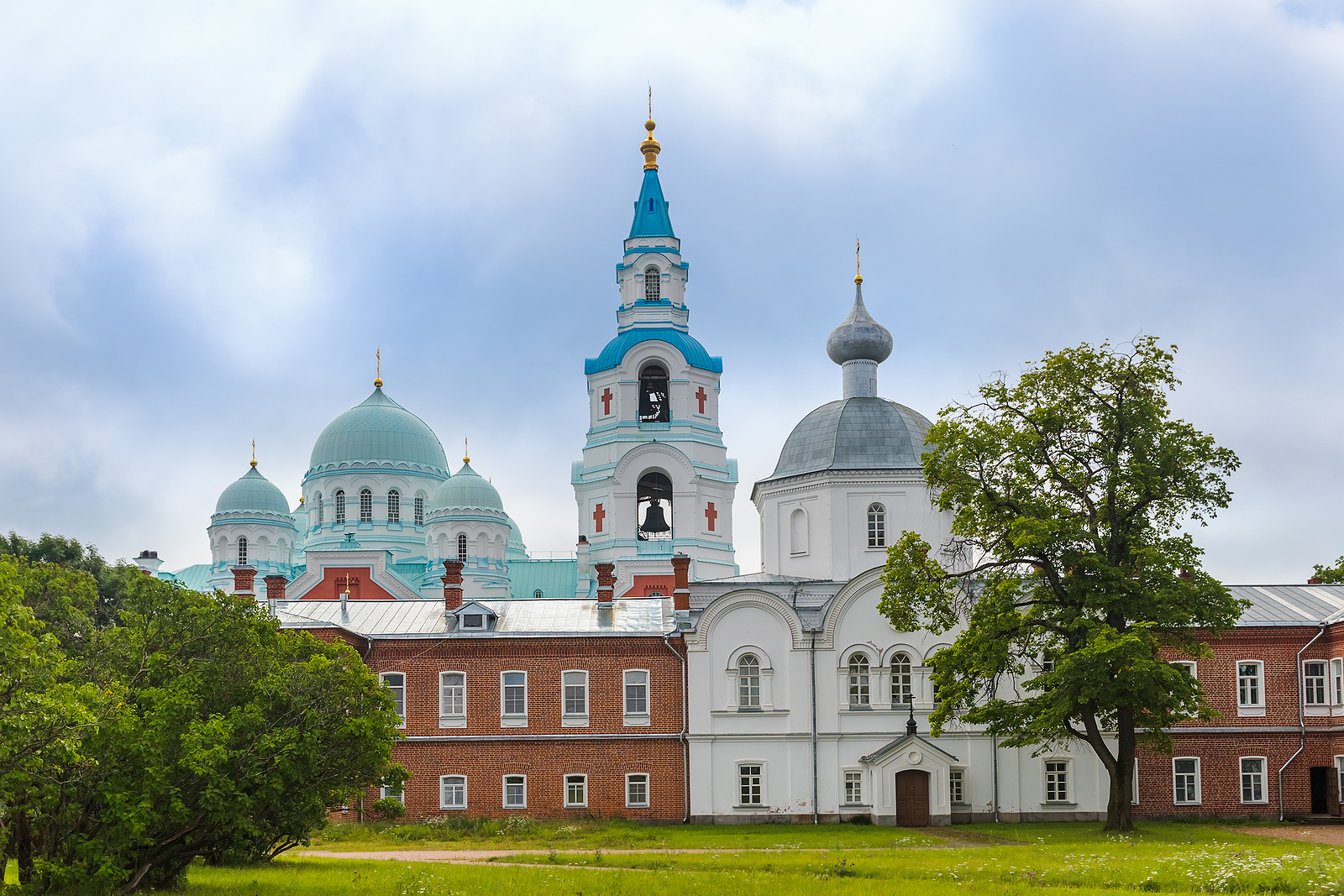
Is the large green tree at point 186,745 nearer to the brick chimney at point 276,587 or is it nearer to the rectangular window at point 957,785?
the rectangular window at point 957,785

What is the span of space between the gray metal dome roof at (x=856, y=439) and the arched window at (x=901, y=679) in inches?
235

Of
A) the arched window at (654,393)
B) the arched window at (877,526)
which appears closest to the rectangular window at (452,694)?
the arched window at (877,526)

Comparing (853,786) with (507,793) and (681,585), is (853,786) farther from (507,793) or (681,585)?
(507,793)

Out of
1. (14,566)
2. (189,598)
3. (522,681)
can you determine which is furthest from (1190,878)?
(522,681)

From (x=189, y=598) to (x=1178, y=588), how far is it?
18233 mm

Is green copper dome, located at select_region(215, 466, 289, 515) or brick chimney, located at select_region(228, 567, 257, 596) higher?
green copper dome, located at select_region(215, 466, 289, 515)

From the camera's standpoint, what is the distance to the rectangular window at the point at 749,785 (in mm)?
33281

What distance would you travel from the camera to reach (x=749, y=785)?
3341 centimetres

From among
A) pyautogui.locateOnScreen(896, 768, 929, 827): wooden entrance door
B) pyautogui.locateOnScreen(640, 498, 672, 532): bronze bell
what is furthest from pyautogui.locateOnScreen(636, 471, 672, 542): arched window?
pyautogui.locateOnScreen(896, 768, 929, 827): wooden entrance door

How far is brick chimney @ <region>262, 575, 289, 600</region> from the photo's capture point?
39188 millimetres

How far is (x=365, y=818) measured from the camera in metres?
32.4

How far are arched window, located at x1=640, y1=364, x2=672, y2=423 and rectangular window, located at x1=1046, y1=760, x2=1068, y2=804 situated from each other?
88.0 ft

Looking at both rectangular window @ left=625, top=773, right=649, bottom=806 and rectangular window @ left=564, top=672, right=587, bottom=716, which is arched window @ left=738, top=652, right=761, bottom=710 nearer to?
rectangular window @ left=625, top=773, right=649, bottom=806

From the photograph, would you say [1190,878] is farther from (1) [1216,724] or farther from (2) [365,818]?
(2) [365,818]
